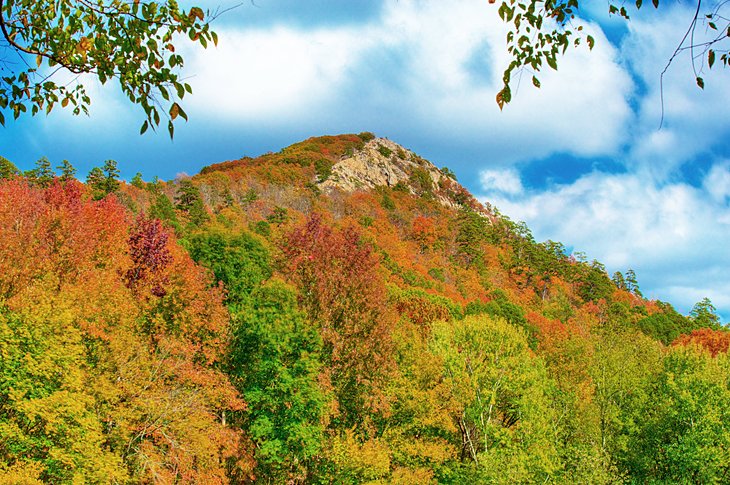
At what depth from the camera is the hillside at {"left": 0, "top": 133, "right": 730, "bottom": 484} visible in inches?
717

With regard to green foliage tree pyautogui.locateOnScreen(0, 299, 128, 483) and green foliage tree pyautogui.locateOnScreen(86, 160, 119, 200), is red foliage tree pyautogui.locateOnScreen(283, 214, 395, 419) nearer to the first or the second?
green foliage tree pyautogui.locateOnScreen(0, 299, 128, 483)

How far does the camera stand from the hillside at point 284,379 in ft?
59.7

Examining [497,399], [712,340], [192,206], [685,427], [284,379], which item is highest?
[192,206]

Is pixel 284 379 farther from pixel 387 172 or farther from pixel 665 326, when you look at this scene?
pixel 387 172

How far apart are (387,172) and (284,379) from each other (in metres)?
106

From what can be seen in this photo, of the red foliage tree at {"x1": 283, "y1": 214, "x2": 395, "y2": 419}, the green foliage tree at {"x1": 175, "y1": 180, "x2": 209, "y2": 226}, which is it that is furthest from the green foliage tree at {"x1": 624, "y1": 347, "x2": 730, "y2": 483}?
the green foliage tree at {"x1": 175, "y1": 180, "x2": 209, "y2": 226}

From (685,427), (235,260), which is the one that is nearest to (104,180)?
(235,260)

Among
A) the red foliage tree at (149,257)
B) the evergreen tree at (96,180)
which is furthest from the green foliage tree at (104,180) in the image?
the red foliage tree at (149,257)

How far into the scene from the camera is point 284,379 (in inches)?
973

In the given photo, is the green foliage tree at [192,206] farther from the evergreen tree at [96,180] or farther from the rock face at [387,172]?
the rock face at [387,172]

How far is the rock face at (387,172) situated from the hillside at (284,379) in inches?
2715

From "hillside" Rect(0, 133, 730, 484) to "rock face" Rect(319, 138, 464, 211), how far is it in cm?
6895

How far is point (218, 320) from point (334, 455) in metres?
8.16

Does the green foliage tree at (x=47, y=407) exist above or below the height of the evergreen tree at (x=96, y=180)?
below
